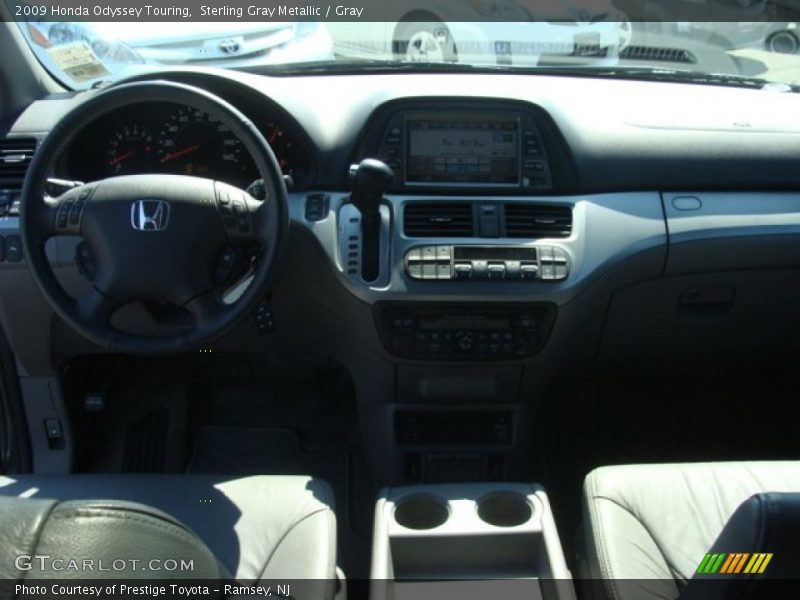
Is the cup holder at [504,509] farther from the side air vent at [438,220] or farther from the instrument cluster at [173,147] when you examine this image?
the instrument cluster at [173,147]

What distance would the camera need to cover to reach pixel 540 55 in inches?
111

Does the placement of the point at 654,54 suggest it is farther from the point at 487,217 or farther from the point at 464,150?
the point at 487,217

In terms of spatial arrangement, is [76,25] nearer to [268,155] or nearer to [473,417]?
[268,155]

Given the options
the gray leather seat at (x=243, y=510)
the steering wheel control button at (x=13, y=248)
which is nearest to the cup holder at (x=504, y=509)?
the gray leather seat at (x=243, y=510)

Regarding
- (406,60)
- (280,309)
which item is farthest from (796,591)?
(406,60)

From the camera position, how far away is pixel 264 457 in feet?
9.91

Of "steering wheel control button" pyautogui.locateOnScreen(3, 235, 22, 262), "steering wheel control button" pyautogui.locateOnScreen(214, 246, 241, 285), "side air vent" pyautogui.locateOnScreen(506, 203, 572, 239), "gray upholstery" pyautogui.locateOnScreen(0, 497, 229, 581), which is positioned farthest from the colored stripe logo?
"steering wheel control button" pyautogui.locateOnScreen(3, 235, 22, 262)

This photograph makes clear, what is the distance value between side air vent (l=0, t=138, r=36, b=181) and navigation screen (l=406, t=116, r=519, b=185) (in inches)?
44.9

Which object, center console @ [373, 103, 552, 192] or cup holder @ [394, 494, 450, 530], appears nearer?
cup holder @ [394, 494, 450, 530]

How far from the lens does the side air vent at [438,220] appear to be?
7.66 feet

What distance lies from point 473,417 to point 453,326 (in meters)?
0.37

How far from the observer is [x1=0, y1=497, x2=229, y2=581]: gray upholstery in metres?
0.89

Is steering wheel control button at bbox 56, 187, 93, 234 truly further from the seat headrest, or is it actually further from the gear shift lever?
the seat headrest

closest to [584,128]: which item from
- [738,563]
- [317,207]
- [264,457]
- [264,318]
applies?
[317,207]
